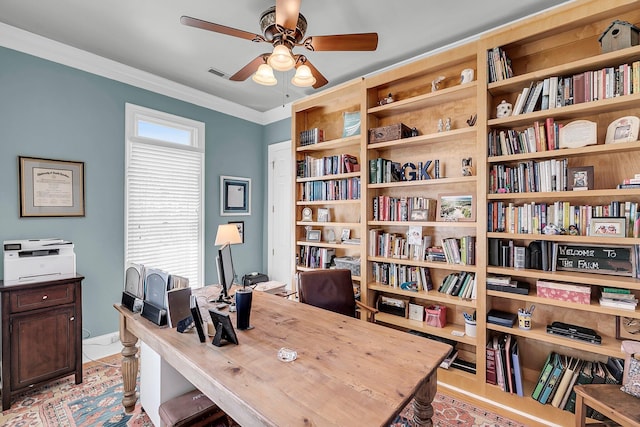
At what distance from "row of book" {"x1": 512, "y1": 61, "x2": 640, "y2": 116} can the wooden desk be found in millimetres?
1801

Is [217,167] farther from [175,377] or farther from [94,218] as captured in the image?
[175,377]

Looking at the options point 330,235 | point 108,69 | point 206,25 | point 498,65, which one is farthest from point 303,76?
point 108,69

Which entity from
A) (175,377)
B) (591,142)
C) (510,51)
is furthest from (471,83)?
(175,377)

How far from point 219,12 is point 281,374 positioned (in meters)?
2.47

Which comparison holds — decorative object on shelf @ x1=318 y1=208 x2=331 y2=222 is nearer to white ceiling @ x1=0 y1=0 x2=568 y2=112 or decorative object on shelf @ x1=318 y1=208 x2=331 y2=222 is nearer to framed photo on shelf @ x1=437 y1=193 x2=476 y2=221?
framed photo on shelf @ x1=437 y1=193 x2=476 y2=221

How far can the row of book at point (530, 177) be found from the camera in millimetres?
1954

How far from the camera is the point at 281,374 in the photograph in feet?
3.77

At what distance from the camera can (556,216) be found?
1991 mm

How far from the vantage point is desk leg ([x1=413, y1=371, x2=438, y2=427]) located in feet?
4.19

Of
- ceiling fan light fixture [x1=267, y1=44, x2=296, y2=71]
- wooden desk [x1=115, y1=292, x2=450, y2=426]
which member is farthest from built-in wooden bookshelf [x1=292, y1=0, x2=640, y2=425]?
ceiling fan light fixture [x1=267, y1=44, x2=296, y2=71]

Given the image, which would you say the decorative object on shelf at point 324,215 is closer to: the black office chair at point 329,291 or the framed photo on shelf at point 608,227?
the black office chair at point 329,291

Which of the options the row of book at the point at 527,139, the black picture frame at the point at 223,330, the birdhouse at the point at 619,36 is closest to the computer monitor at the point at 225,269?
the black picture frame at the point at 223,330

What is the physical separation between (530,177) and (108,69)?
3.89m

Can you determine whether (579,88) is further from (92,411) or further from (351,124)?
(92,411)
